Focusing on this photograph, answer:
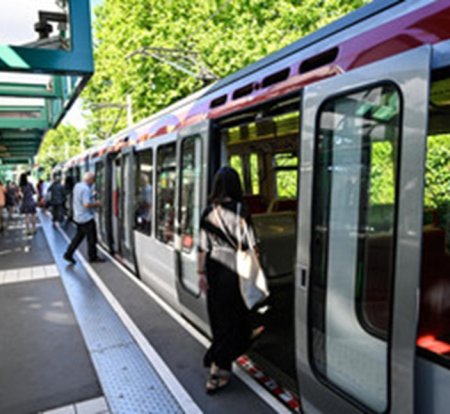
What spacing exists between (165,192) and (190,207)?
1056 millimetres

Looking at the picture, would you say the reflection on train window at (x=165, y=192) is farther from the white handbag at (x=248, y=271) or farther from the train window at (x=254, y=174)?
the train window at (x=254, y=174)

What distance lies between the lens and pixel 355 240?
90.7 inches

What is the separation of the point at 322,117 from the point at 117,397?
2627mm

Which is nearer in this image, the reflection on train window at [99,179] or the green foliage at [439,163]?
the green foliage at [439,163]

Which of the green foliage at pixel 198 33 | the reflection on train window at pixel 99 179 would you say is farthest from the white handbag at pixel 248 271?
the green foliage at pixel 198 33

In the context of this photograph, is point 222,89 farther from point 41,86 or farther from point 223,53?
point 223,53

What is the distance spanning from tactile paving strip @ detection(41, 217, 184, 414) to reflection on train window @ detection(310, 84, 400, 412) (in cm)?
142

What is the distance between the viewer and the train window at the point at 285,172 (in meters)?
7.10

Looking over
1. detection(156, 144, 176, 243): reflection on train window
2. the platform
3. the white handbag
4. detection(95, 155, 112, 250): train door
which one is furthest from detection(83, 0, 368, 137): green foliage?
the white handbag

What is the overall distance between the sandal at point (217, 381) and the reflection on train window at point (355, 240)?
1008 mm

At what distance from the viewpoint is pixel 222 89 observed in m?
4.03

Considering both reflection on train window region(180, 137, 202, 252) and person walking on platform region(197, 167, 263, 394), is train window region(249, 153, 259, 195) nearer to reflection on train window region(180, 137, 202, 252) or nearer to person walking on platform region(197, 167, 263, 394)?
reflection on train window region(180, 137, 202, 252)

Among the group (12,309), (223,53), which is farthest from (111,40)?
(12,309)

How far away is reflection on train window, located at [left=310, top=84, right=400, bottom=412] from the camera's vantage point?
211cm
